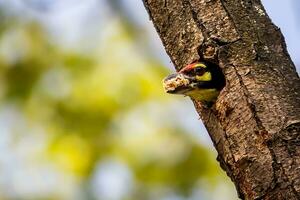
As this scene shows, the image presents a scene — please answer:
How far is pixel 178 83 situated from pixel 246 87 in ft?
0.55

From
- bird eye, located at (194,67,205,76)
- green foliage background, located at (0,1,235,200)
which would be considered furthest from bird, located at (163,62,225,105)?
green foliage background, located at (0,1,235,200)

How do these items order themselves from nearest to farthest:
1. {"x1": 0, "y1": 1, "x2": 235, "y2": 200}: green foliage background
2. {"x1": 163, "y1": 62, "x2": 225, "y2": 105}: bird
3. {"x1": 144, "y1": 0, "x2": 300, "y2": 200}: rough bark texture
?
{"x1": 144, "y1": 0, "x2": 300, "y2": 200}: rough bark texture
{"x1": 163, "y1": 62, "x2": 225, "y2": 105}: bird
{"x1": 0, "y1": 1, "x2": 235, "y2": 200}: green foliage background

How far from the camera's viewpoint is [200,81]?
6.14 feet

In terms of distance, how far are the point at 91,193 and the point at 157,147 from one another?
0.38 m

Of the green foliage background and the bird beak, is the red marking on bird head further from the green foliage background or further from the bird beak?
the green foliage background

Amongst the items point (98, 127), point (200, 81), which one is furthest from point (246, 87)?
point (98, 127)

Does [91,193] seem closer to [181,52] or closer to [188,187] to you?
[188,187]

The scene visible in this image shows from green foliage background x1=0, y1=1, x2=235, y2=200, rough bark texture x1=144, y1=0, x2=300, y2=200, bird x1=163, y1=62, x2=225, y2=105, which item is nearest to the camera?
rough bark texture x1=144, y1=0, x2=300, y2=200

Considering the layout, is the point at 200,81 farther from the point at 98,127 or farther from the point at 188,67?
the point at 98,127

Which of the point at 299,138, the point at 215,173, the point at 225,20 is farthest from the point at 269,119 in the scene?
the point at 215,173

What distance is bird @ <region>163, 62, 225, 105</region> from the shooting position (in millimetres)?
1862

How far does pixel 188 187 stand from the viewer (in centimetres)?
396

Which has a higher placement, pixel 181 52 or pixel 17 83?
pixel 17 83

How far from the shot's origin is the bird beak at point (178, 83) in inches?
74.0
